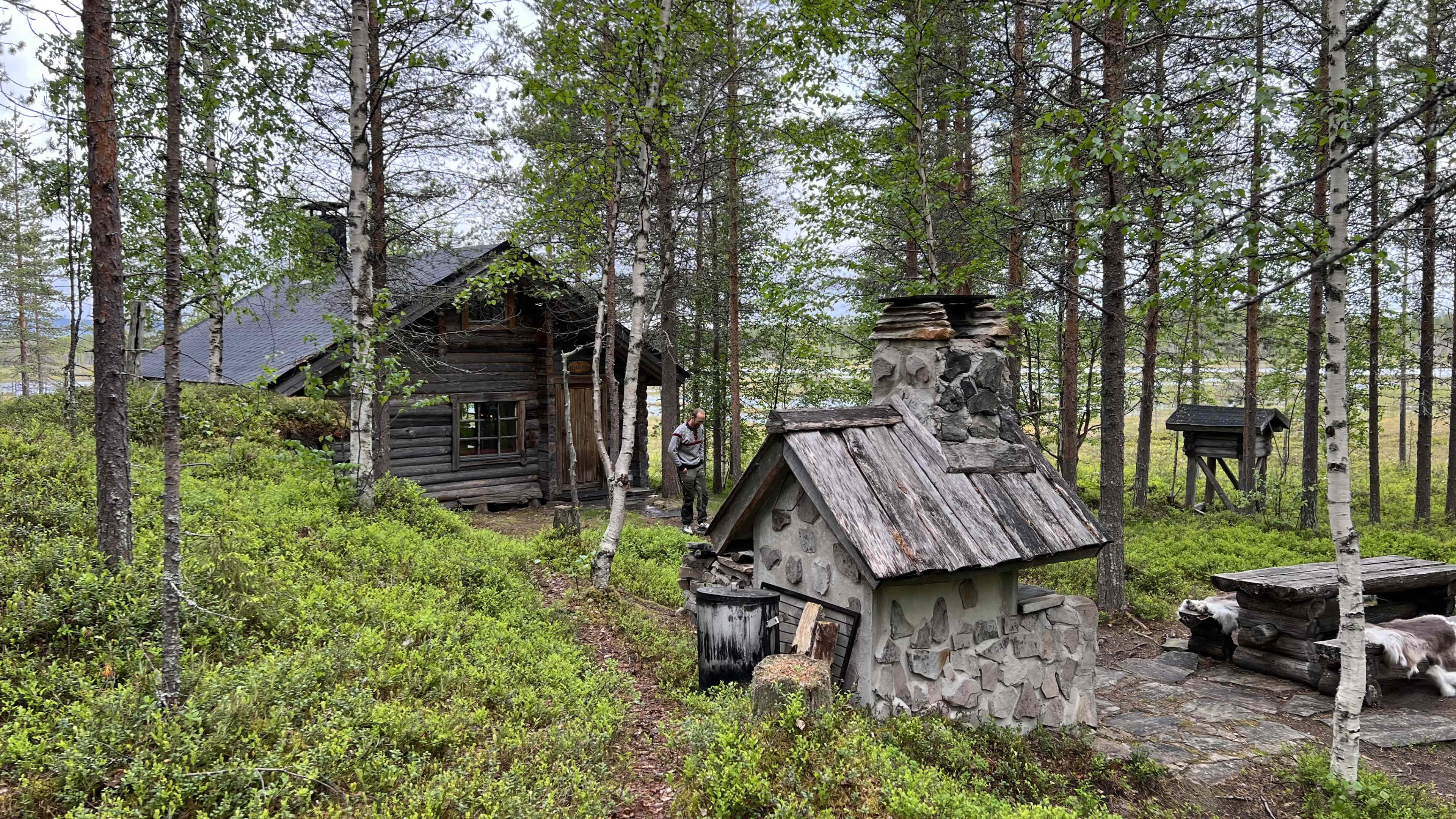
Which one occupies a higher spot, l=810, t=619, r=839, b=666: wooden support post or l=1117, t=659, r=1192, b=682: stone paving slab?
l=810, t=619, r=839, b=666: wooden support post

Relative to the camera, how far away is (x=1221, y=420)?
51.6 ft

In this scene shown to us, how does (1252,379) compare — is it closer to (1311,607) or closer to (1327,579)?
(1327,579)

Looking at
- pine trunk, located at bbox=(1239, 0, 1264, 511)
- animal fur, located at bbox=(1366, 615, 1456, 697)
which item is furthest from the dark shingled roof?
pine trunk, located at bbox=(1239, 0, 1264, 511)

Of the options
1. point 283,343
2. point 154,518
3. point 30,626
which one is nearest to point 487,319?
point 283,343

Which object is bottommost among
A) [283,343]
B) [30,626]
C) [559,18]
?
[30,626]

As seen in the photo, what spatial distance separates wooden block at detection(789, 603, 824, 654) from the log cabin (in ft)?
32.7

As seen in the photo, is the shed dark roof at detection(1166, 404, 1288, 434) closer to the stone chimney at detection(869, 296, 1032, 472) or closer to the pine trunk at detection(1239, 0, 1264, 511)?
the pine trunk at detection(1239, 0, 1264, 511)

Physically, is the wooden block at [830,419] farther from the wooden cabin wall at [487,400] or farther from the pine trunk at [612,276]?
the wooden cabin wall at [487,400]

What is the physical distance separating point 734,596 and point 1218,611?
6.22m

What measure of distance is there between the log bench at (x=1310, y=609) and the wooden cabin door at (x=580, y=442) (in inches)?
519

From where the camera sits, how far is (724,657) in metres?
5.68

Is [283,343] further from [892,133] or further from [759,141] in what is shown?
A: [892,133]

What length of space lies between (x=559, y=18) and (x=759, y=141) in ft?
16.1

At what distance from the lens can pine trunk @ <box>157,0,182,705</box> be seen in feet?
12.1
